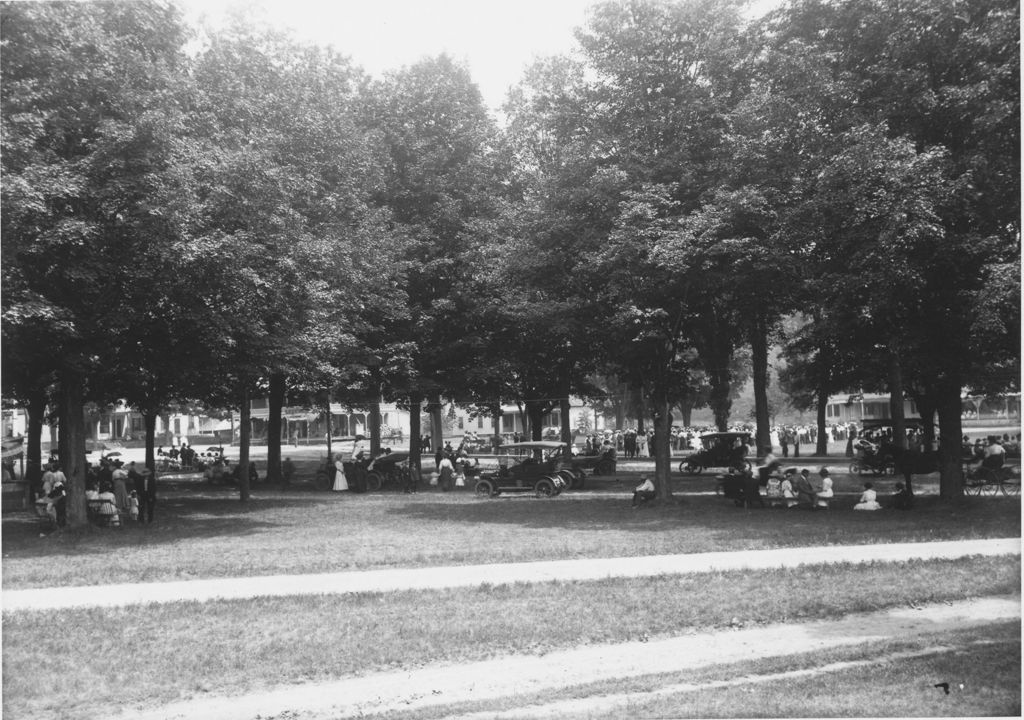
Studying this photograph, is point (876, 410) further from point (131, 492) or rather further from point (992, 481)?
point (131, 492)

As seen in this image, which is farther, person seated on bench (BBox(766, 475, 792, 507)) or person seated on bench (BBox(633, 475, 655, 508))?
person seated on bench (BBox(633, 475, 655, 508))

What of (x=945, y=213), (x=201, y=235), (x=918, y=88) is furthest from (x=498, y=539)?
(x=918, y=88)

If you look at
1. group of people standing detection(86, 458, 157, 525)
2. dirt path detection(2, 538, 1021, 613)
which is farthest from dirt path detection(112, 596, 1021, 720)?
group of people standing detection(86, 458, 157, 525)

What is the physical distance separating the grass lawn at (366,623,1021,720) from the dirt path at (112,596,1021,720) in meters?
0.16

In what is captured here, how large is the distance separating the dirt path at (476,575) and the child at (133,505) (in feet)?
31.8

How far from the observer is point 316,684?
8430 millimetres

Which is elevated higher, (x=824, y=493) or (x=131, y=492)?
(x=131, y=492)

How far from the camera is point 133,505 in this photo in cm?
2212

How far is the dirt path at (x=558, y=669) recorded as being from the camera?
783 centimetres

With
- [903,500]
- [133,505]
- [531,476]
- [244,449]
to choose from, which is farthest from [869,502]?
[133,505]

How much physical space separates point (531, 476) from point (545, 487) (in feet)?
2.24

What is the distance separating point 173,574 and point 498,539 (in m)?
6.18

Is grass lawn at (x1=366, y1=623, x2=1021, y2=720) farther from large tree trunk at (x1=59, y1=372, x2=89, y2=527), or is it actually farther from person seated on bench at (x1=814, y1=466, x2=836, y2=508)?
large tree trunk at (x1=59, y1=372, x2=89, y2=527)

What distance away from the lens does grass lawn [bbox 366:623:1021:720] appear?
7.61 metres
